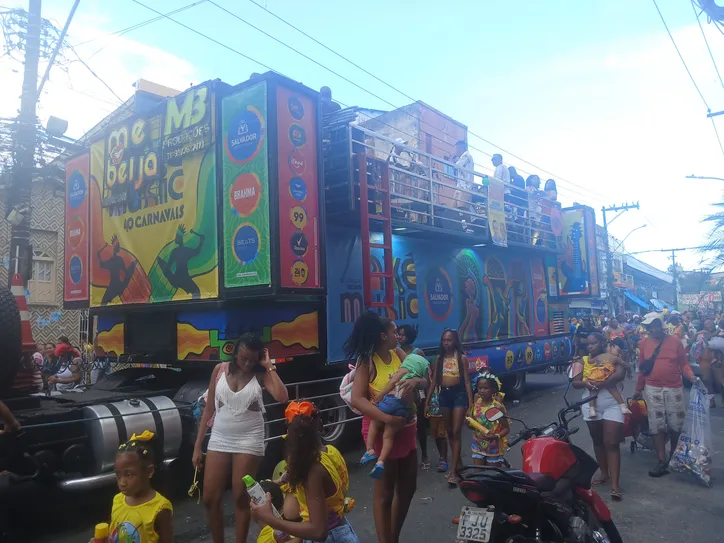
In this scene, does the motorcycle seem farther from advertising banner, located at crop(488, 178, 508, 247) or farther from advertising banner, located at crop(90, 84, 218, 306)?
advertising banner, located at crop(488, 178, 508, 247)

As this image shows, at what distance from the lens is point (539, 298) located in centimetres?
1376

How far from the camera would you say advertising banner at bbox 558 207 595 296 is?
564 inches

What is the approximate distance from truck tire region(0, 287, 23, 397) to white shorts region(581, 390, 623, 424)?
544 cm

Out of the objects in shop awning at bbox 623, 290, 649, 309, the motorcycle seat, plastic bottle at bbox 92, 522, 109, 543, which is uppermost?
shop awning at bbox 623, 290, 649, 309

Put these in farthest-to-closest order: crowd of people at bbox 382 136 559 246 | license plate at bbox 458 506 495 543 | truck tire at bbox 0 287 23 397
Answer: crowd of people at bbox 382 136 559 246, truck tire at bbox 0 287 23 397, license plate at bbox 458 506 495 543

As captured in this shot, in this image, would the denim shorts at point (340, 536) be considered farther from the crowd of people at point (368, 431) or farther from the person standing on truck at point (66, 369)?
the person standing on truck at point (66, 369)

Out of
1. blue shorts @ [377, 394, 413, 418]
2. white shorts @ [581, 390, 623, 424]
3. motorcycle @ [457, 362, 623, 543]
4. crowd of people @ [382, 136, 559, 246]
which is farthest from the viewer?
crowd of people @ [382, 136, 559, 246]

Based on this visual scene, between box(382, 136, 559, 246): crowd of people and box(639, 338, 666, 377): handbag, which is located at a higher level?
box(382, 136, 559, 246): crowd of people

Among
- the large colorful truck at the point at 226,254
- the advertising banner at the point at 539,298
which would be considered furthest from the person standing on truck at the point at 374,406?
the advertising banner at the point at 539,298

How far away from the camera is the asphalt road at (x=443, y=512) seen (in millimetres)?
4629

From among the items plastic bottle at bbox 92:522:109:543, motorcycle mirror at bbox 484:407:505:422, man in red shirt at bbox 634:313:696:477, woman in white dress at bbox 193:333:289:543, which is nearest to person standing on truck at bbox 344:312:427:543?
woman in white dress at bbox 193:333:289:543

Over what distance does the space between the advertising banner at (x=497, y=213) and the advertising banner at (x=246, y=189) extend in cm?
567

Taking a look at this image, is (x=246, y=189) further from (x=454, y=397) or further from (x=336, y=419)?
(x=336, y=419)

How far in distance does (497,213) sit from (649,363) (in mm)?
5003
